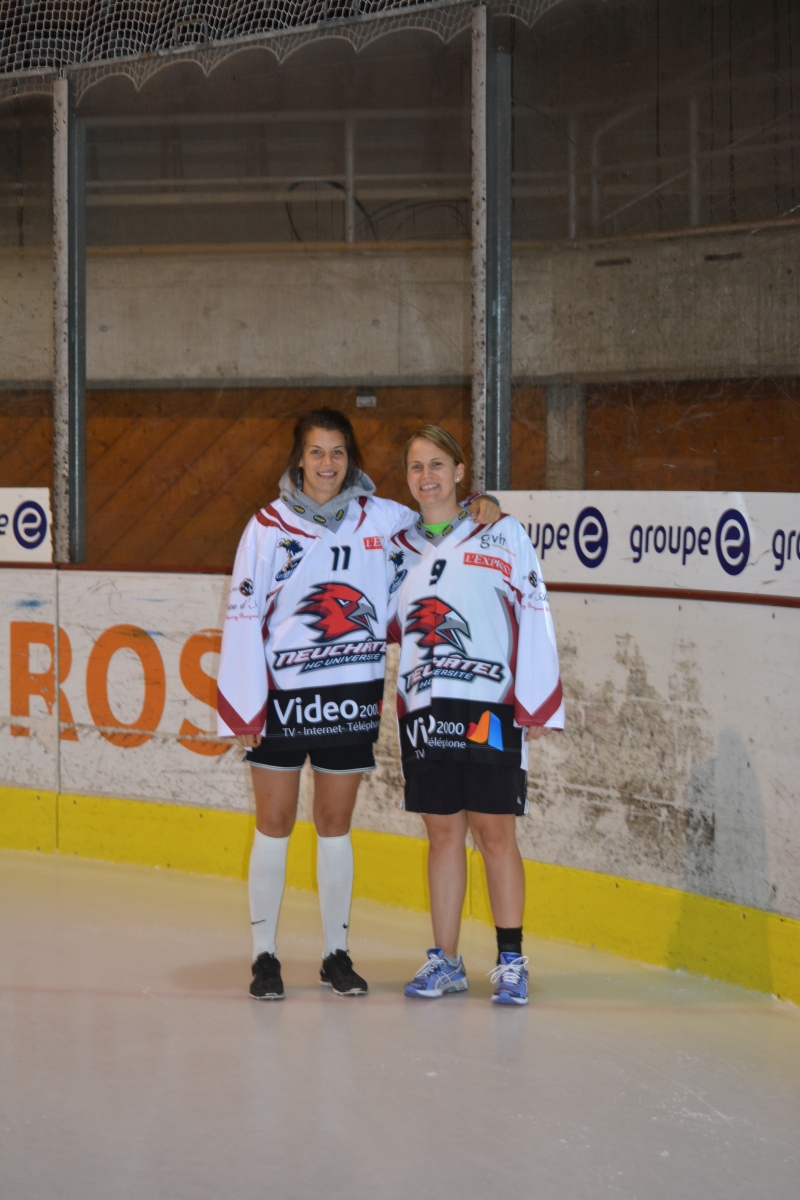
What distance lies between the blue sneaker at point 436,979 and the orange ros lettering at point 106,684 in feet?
5.95

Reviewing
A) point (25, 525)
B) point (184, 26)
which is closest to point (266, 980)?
point (25, 525)

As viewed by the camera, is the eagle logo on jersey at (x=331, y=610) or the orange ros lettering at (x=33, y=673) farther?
the orange ros lettering at (x=33, y=673)

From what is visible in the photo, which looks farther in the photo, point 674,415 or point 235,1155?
point 674,415

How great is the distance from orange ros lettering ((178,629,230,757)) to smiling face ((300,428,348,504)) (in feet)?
5.06

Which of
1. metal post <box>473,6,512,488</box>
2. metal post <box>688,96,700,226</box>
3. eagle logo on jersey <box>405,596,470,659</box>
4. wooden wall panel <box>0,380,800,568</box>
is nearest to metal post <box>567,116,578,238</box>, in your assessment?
metal post <box>473,6,512,488</box>

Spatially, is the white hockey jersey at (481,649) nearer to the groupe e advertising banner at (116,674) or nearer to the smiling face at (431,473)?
the smiling face at (431,473)

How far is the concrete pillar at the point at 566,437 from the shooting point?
392cm

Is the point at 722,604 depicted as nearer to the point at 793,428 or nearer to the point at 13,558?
the point at 793,428

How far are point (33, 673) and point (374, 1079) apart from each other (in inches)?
106

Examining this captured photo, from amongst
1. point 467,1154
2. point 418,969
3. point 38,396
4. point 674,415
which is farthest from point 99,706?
point 467,1154

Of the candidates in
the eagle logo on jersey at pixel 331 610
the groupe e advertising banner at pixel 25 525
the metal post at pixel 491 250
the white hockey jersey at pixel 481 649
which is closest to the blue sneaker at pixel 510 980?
the white hockey jersey at pixel 481 649

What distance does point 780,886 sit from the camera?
10.1 ft

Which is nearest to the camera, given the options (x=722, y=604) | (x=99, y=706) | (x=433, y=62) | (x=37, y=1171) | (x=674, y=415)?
(x=37, y=1171)

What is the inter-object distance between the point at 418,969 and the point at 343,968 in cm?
28
